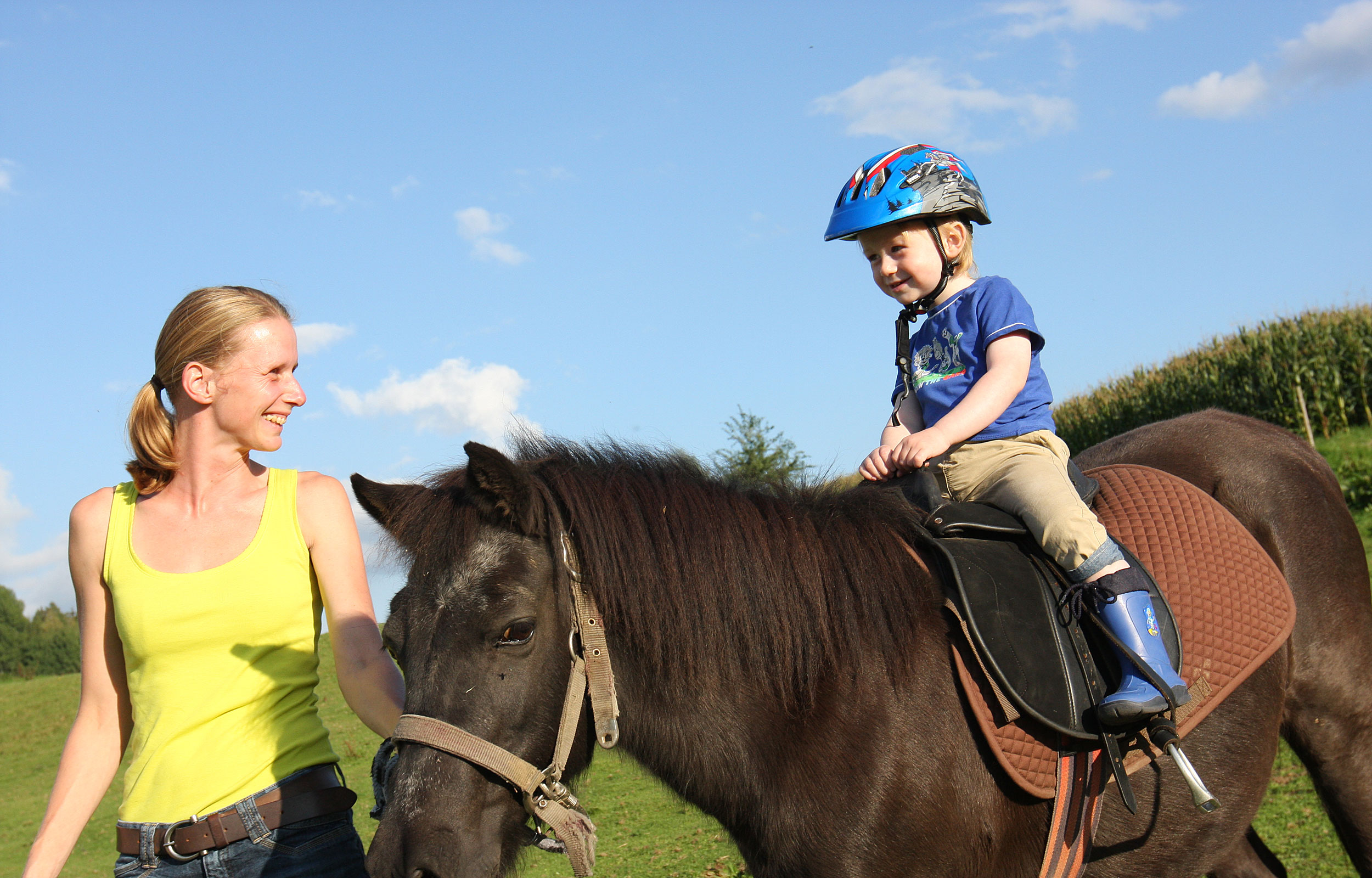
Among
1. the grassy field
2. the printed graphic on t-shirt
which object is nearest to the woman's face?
the grassy field

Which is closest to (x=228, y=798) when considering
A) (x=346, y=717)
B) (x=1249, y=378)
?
(x=346, y=717)

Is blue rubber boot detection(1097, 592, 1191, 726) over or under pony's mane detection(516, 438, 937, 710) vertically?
under

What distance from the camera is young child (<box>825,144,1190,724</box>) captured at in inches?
99.7

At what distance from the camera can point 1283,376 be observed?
18875 millimetres

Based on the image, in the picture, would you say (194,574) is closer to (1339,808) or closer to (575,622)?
(575,622)

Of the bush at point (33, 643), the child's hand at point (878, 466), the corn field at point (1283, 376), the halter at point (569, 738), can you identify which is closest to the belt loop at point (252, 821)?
the halter at point (569, 738)

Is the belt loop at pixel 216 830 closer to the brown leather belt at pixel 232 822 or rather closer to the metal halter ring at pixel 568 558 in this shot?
the brown leather belt at pixel 232 822

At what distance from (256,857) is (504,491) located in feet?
4.04

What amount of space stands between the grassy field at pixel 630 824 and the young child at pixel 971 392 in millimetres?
1323

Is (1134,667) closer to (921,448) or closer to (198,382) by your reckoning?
(921,448)

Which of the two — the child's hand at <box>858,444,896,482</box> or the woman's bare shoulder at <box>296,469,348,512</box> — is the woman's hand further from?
the woman's bare shoulder at <box>296,469,348,512</box>

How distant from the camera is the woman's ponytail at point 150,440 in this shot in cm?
265

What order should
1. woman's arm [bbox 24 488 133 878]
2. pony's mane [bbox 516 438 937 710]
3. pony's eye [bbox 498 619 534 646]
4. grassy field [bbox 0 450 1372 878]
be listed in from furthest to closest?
grassy field [bbox 0 450 1372 878] < woman's arm [bbox 24 488 133 878] < pony's mane [bbox 516 438 937 710] < pony's eye [bbox 498 619 534 646]

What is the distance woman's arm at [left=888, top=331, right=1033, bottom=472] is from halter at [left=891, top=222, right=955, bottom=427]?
381 millimetres
